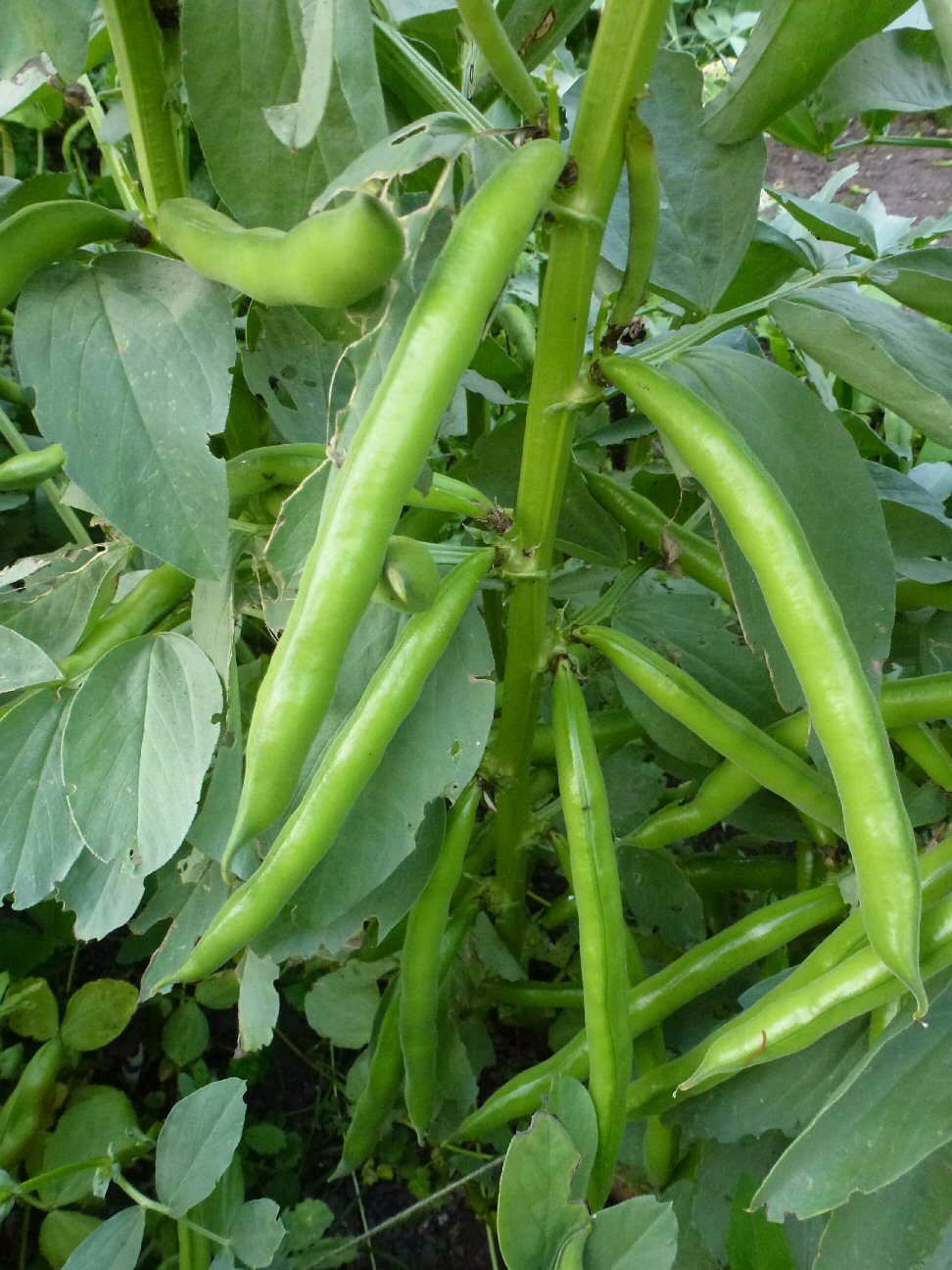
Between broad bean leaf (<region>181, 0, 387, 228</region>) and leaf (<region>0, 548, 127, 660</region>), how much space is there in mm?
364

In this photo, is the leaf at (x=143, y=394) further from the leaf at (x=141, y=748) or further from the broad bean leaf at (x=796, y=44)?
the broad bean leaf at (x=796, y=44)

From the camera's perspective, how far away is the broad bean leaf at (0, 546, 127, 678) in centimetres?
77

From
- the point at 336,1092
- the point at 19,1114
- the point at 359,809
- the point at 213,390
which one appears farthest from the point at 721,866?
the point at 19,1114

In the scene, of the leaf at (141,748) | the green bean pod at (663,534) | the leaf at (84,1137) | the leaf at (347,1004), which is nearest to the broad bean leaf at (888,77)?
the green bean pod at (663,534)

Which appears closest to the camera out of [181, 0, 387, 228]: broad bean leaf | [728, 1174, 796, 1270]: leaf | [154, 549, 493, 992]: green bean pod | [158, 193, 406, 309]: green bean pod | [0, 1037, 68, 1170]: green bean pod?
[158, 193, 406, 309]: green bean pod

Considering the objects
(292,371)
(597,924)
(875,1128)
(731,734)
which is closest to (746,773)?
(731,734)

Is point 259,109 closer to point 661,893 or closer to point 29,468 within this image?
point 29,468

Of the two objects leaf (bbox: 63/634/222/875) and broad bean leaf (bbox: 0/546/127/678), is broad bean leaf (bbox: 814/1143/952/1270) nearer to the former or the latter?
leaf (bbox: 63/634/222/875)

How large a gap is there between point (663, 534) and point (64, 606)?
1.79 ft

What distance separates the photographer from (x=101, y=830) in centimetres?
67

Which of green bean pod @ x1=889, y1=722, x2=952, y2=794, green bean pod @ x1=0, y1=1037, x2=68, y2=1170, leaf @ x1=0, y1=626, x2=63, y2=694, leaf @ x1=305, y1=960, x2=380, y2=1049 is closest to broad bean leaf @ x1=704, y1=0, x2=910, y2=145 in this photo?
green bean pod @ x1=889, y1=722, x2=952, y2=794

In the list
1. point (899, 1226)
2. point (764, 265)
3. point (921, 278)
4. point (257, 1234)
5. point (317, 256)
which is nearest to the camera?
point (317, 256)

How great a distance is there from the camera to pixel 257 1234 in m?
0.83

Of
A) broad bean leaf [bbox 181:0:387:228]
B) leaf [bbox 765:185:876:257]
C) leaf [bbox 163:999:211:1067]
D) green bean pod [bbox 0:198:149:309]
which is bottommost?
leaf [bbox 163:999:211:1067]
